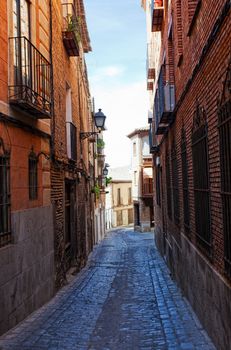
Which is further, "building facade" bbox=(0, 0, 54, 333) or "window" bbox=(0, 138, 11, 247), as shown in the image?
"building facade" bbox=(0, 0, 54, 333)

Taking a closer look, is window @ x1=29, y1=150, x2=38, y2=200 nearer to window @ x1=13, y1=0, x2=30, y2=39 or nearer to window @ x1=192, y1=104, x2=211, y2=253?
window @ x1=13, y1=0, x2=30, y2=39

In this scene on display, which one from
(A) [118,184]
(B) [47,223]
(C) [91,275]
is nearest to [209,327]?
(B) [47,223]

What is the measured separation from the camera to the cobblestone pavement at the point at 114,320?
6.04m

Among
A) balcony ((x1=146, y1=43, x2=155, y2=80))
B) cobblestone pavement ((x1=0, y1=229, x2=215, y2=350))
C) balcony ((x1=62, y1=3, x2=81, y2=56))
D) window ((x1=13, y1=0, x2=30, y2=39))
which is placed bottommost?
cobblestone pavement ((x1=0, y1=229, x2=215, y2=350))

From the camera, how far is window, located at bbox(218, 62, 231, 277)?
457 cm

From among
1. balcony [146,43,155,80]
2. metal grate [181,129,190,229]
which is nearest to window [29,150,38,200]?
metal grate [181,129,190,229]

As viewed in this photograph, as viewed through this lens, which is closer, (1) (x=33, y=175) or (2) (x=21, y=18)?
(2) (x=21, y=18)

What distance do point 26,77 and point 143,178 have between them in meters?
30.8

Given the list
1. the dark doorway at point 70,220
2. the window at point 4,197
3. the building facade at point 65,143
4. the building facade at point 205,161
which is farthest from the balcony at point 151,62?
the window at point 4,197

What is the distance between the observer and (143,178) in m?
37.9

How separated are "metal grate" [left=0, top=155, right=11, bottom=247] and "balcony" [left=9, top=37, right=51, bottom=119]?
947 millimetres

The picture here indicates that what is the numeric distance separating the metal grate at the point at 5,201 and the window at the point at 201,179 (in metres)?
2.85

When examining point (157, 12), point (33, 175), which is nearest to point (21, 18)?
point (33, 175)

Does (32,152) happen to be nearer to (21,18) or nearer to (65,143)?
(21,18)
